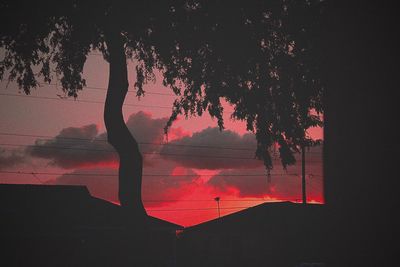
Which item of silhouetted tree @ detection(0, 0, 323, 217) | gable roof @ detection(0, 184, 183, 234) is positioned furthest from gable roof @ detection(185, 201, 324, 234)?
silhouetted tree @ detection(0, 0, 323, 217)

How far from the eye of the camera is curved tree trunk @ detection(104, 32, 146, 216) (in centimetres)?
2344

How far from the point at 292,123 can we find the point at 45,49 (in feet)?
40.7

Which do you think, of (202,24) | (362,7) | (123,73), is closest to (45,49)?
(123,73)

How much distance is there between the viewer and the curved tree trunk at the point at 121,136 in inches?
923

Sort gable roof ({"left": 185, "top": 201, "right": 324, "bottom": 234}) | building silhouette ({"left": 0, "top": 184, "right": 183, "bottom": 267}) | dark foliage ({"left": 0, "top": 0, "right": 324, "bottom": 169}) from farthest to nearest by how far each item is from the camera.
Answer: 1. gable roof ({"left": 185, "top": 201, "right": 324, "bottom": 234})
2. building silhouette ({"left": 0, "top": 184, "right": 183, "bottom": 267})
3. dark foliage ({"left": 0, "top": 0, "right": 324, "bottom": 169})

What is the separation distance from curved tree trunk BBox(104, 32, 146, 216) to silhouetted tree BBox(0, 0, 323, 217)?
0.05 meters

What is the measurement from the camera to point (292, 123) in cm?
2362

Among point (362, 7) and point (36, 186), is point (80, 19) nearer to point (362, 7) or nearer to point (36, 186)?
point (36, 186)

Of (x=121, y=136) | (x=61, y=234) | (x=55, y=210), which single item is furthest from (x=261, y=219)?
(x=121, y=136)

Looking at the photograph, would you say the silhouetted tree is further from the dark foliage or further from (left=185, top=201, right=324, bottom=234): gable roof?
Result: (left=185, top=201, right=324, bottom=234): gable roof

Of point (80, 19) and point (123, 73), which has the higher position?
point (80, 19)

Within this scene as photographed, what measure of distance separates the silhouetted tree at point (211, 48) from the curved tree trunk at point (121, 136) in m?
0.05

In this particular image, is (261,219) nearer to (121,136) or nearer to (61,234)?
(61,234)

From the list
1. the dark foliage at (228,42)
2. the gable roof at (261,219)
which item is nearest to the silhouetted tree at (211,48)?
the dark foliage at (228,42)
